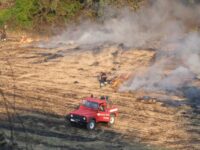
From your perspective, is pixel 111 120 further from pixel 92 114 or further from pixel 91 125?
pixel 91 125

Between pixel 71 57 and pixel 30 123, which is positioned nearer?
pixel 30 123

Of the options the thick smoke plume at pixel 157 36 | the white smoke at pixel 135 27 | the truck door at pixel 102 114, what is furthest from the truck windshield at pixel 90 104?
the white smoke at pixel 135 27

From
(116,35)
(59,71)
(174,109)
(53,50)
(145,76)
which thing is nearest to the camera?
(174,109)

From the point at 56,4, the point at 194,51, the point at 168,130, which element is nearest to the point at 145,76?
the point at 194,51

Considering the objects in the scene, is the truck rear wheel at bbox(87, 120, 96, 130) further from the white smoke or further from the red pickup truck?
the white smoke

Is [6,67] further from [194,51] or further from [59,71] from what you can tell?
[194,51]
